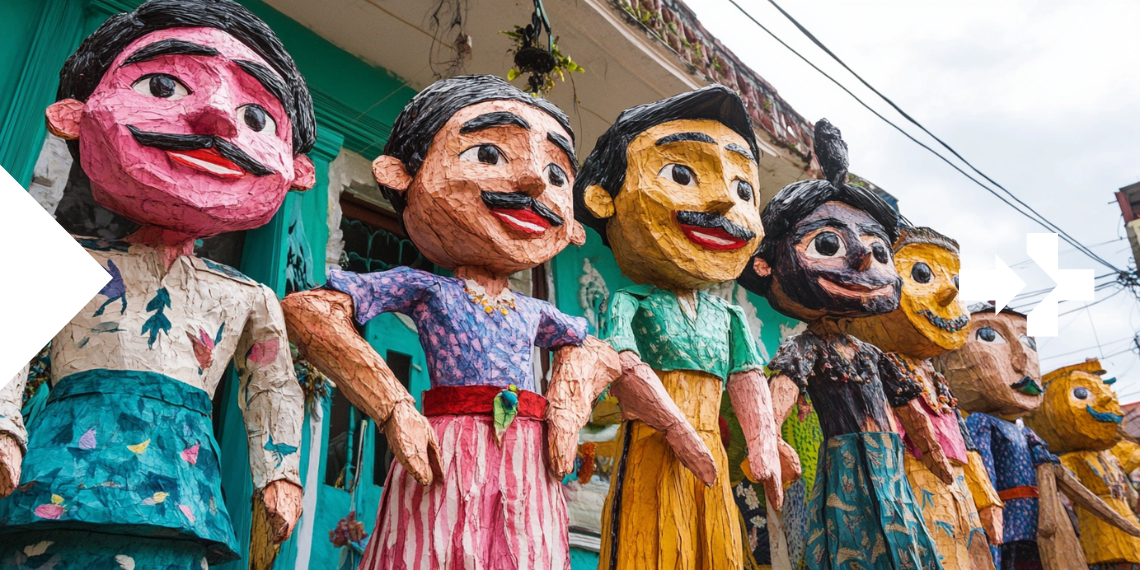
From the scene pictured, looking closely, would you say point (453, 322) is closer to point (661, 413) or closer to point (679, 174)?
point (661, 413)

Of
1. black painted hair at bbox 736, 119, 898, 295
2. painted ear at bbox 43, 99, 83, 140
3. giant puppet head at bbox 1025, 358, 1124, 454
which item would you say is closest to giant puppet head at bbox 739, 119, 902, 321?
black painted hair at bbox 736, 119, 898, 295

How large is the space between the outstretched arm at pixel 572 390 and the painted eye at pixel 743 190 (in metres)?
0.76

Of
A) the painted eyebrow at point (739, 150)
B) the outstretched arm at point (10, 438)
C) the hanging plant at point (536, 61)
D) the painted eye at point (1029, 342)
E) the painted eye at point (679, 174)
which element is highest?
the hanging plant at point (536, 61)

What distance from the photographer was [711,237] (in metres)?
2.67

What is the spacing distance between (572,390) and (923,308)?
1.98 meters

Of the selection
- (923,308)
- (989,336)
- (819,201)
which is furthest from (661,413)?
(989,336)

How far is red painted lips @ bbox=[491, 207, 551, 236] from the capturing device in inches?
87.5

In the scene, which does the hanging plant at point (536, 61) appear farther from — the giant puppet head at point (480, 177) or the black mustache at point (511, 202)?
the black mustache at point (511, 202)

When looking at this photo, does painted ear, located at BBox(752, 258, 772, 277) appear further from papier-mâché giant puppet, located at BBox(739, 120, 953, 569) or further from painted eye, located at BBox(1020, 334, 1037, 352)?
painted eye, located at BBox(1020, 334, 1037, 352)

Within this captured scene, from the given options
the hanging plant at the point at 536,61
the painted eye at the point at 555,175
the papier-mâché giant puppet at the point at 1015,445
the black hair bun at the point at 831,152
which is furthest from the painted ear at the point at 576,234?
the papier-mâché giant puppet at the point at 1015,445

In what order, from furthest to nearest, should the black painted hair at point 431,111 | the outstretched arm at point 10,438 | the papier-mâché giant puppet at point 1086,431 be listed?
the papier-mâché giant puppet at point 1086,431 → the black painted hair at point 431,111 → the outstretched arm at point 10,438

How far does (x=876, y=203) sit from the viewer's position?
10.6ft

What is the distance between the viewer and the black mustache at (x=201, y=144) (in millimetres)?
1845

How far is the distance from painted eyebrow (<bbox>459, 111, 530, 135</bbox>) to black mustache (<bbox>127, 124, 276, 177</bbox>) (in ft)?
1.70
